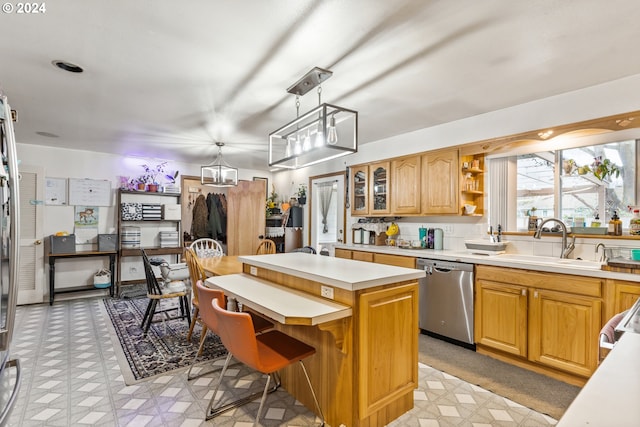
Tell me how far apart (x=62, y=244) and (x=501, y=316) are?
18.5 feet

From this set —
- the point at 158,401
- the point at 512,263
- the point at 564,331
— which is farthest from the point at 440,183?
the point at 158,401

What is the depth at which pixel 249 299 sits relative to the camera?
6.24 feet

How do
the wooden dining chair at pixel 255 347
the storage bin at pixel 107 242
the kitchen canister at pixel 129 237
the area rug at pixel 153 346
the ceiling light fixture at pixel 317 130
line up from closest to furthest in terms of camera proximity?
the wooden dining chair at pixel 255 347, the ceiling light fixture at pixel 317 130, the area rug at pixel 153 346, the storage bin at pixel 107 242, the kitchen canister at pixel 129 237

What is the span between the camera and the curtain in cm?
552

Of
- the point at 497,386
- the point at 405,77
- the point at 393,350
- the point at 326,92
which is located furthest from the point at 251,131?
the point at 497,386

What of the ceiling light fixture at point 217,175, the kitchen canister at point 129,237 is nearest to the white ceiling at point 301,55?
the ceiling light fixture at point 217,175

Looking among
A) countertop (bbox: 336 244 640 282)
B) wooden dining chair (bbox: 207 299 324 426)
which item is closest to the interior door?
countertop (bbox: 336 244 640 282)

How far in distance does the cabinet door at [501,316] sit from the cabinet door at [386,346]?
121 cm

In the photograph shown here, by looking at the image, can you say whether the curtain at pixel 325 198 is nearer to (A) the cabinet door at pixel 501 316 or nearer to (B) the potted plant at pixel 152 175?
(B) the potted plant at pixel 152 175

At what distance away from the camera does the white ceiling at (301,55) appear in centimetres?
172

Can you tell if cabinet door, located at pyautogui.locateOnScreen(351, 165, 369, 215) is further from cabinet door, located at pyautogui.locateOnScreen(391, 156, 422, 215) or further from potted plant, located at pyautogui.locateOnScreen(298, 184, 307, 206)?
potted plant, located at pyautogui.locateOnScreen(298, 184, 307, 206)

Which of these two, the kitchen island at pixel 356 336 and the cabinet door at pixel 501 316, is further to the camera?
the cabinet door at pixel 501 316

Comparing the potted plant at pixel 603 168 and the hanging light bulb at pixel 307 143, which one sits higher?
the hanging light bulb at pixel 307 143

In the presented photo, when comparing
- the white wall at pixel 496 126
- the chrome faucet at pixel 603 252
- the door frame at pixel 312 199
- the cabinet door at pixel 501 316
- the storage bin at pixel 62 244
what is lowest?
the cabinet door at pixel 501 316
